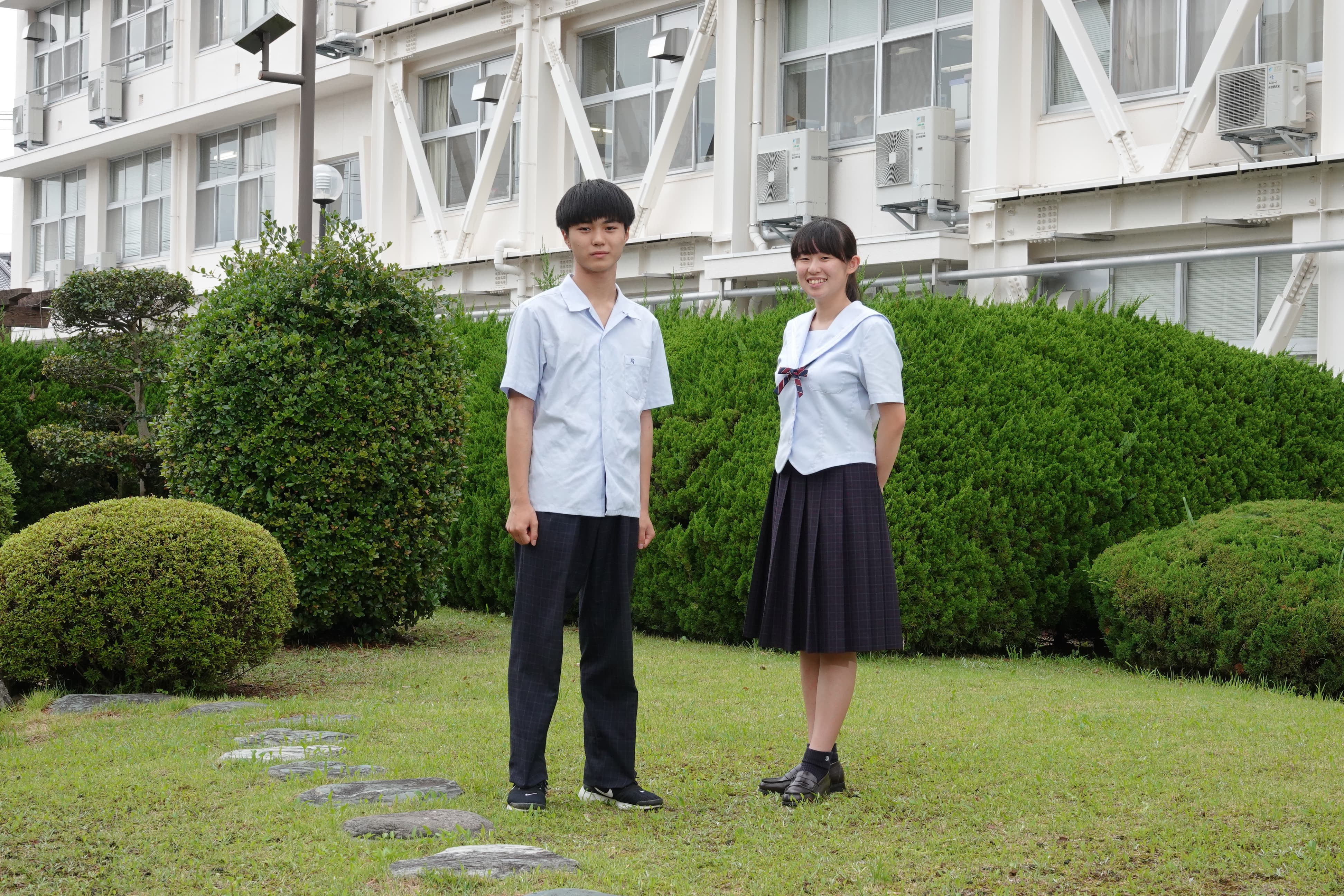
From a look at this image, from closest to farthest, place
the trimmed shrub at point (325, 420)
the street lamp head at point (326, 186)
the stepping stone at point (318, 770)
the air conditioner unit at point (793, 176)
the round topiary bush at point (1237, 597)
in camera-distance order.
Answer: the stepping stone at point (318, 770) → the round topiary bush at point (1237, 597) → the trimmed shrub at point (325, 420) → the street lamp head at point (326, 186) → the air conditioner unit at point (793, 176)

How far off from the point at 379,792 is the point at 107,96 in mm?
25635

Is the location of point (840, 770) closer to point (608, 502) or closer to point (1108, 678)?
point (608, 502)

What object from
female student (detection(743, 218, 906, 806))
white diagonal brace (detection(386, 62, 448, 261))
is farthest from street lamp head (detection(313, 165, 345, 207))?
female student (detection(743, 218, 906, 806))

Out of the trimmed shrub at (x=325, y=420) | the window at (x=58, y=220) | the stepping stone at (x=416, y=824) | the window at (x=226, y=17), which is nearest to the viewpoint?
the stepping stone at (x=416, y=824)

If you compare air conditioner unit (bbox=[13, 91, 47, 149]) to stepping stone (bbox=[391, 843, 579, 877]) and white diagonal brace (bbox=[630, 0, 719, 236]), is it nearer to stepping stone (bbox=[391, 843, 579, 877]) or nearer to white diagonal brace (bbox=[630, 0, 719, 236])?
white diagonal brace (bbox=[630, 0, 719, 236])

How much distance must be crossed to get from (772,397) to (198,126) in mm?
19601

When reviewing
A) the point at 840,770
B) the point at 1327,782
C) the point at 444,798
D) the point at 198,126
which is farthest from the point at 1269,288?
the point at 198,126

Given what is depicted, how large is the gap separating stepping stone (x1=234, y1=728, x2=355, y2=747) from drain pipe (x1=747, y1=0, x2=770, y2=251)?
11105 mm

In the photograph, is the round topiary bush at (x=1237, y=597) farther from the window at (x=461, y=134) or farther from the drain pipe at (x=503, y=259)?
the window at (x=461, y=134)

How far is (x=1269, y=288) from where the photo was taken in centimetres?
1302

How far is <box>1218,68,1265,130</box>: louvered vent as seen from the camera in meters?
12.0

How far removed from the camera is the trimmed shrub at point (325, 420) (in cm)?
893

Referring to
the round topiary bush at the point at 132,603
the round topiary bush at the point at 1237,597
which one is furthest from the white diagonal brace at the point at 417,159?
the round topiary bush at the point at 1237,597

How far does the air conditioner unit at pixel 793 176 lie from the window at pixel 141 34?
49.3 feet
